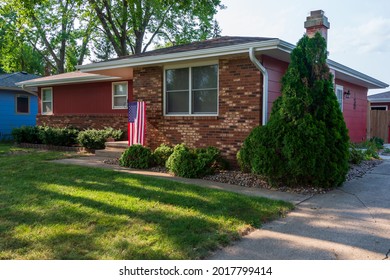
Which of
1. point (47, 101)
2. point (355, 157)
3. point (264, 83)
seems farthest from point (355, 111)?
point (47, 101)

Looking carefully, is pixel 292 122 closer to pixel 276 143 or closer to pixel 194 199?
pixel 276 143

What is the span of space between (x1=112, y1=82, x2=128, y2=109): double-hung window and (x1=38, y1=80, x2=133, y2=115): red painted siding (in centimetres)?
18

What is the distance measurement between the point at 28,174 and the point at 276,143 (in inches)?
208

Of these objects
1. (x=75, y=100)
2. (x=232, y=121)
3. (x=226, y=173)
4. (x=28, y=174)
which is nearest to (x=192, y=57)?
(x=232, y=121)

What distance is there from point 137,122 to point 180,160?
2.61 metres

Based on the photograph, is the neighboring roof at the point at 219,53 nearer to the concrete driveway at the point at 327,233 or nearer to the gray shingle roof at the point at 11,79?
the concrete driveway at the point at 327,233

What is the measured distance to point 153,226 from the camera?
430 centimetres

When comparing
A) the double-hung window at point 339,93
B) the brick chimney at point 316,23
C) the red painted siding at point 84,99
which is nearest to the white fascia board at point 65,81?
the red painted siding at point 84,99

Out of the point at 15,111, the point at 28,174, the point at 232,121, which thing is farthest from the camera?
the point at 15,111

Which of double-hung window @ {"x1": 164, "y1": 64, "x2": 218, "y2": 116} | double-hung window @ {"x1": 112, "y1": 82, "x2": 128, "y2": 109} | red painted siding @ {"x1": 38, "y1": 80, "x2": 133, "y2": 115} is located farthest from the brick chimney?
double-hung window @ {"x1": 112, "y1": 82, "x2": 128, "y2": 109}

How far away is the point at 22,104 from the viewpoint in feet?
65.2

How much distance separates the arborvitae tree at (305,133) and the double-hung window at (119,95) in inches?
326

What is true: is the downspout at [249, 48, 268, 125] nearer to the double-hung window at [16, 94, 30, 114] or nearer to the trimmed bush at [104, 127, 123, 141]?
the trimmed bush at [104, 127, 123, 141]

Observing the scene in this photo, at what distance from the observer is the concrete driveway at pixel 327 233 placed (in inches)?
143
